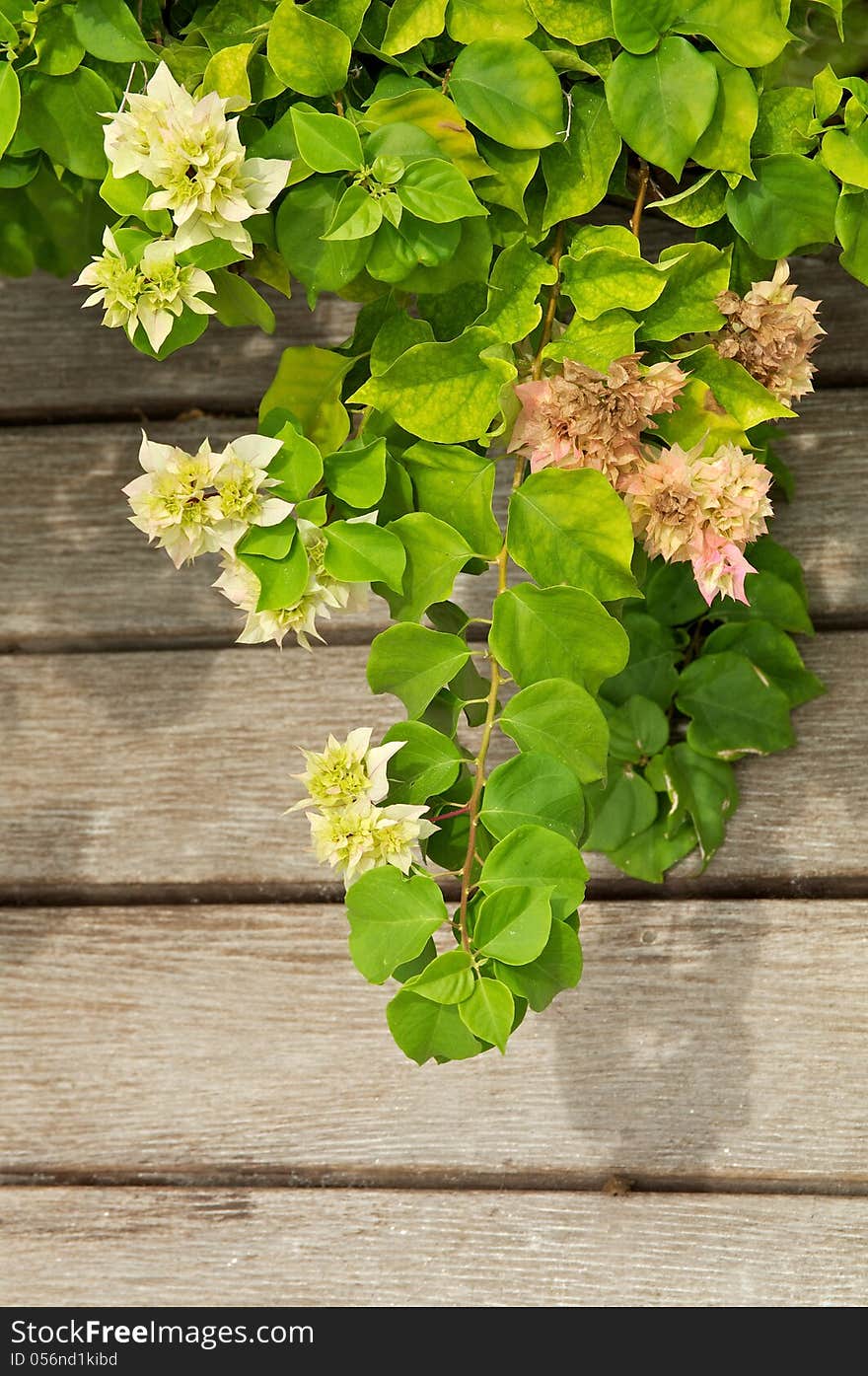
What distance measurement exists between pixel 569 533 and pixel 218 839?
1.27 ft

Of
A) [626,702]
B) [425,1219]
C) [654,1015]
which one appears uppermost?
[626,702]

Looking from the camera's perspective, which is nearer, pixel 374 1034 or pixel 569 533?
pixel 569 533

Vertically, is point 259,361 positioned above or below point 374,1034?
above

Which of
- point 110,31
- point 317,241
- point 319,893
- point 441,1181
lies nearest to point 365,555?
point 317,241

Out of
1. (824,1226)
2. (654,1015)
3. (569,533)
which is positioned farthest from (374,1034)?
(569,533)

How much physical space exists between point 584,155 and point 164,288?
0.58 ft

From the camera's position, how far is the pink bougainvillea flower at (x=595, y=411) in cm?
44

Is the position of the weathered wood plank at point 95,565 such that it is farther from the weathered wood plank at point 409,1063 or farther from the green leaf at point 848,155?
the green leaf at point 848,155

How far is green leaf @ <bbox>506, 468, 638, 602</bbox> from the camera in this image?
45 cm

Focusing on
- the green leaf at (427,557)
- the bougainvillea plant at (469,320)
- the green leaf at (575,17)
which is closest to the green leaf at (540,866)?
the bougainvillea plant at (469,320)

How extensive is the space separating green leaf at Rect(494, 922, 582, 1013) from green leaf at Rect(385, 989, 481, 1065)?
3 centimetres

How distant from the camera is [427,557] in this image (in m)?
0.47

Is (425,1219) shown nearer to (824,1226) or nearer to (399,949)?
(824,1226)

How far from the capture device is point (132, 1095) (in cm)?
75
